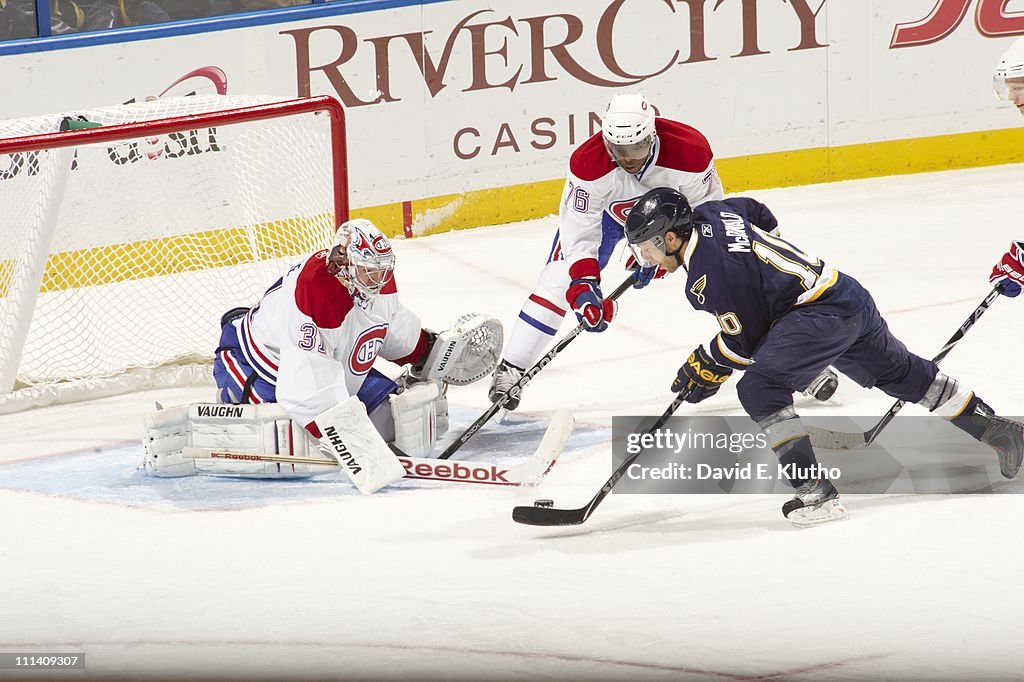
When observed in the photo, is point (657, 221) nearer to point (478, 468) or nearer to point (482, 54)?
point (478, 468)

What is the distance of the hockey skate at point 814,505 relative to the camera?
3.50m

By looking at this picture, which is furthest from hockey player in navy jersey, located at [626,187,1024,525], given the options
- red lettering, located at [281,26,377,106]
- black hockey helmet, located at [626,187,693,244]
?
red lettering, located at [281,26,377,106]

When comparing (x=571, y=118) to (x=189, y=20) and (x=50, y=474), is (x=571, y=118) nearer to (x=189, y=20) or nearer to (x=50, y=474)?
(x=189, y=20)

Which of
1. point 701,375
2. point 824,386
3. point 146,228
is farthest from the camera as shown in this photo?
point 146,228

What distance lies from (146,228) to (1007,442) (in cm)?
317

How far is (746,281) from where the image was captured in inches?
138

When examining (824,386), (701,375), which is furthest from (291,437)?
(824,386)

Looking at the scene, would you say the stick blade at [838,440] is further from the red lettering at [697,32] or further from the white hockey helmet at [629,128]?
the red lettering at [697,32]

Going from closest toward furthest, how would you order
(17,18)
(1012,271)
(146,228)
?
1. (1012,271)
2. (146,228)
3. (17,18)

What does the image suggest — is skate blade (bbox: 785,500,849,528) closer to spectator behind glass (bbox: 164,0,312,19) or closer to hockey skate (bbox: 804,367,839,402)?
hockey skate (bbox: 804,367,839,402)

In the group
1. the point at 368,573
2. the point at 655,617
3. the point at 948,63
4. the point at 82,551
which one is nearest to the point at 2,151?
the point at 82,551

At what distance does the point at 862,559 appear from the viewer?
3320mm

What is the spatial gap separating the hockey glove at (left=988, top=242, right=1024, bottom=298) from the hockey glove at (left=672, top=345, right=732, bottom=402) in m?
0.83

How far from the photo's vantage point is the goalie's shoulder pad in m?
4.37
